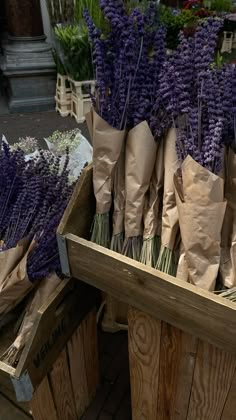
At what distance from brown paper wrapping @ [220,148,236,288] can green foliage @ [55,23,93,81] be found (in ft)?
8.02

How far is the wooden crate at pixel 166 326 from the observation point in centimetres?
72

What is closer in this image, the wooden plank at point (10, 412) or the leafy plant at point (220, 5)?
the wooden plank at point (10, 412)

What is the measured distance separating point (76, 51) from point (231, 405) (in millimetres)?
2786

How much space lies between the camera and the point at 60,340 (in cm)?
102

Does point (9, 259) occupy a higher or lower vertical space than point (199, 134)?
lower

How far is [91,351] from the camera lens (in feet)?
4.08

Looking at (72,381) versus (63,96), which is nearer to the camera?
(72,381)

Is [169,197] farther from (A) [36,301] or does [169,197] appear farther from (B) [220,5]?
(B) [220,5]

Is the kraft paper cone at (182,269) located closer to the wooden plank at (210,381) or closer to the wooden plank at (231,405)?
the wooden plank at (210,381)

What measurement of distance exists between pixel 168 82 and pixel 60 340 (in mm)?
761

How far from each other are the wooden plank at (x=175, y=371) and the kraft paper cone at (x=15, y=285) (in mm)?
377

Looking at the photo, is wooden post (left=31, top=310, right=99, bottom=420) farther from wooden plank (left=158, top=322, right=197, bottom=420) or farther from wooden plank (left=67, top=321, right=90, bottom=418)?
wooden plank (left=158, top=322, right=197, bottom=420)

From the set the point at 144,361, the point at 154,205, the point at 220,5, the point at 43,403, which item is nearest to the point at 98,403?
the point at 43,403

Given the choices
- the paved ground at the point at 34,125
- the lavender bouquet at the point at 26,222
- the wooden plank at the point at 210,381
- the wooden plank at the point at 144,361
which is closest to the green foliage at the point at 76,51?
the paved ground at the point at 34,125
